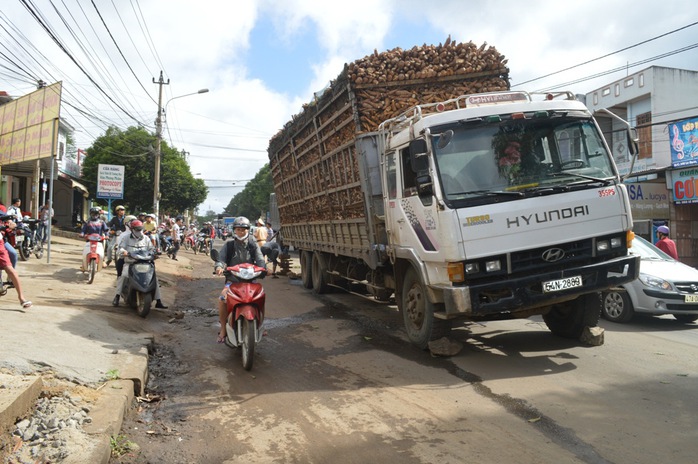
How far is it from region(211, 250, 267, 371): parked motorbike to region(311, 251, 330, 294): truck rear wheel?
218 inches

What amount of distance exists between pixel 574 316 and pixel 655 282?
235 cm

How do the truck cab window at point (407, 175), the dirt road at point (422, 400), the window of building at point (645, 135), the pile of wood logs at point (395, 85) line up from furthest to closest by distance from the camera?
the window of building at point (645, 135) → the pile of wood logs at point (395, 85) → the truck cab window at point (407, 175) → the dirt road at point (422, 400)

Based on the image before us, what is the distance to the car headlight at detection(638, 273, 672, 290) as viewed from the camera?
8059mm

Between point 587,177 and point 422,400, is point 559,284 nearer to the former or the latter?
point 587,177

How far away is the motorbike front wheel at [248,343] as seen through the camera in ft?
19.2

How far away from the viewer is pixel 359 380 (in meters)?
5.53

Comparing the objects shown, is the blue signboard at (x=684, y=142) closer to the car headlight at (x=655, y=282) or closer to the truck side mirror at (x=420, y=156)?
the car headlight at (x=655, y=282)

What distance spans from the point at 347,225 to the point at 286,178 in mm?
5386

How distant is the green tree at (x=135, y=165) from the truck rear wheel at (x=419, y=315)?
98.9 ft

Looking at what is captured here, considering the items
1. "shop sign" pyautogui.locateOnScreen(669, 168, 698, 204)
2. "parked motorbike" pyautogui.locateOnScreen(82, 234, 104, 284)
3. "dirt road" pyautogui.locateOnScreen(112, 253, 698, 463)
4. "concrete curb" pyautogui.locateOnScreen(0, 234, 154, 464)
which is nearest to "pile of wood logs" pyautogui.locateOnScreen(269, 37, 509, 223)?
"dirt road" pyautogui.locateOnScreen(112, 253, 698, 463)

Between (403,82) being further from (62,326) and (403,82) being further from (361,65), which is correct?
(62,326)

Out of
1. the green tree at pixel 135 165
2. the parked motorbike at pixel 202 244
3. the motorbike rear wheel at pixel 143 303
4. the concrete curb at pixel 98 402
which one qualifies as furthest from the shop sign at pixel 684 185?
the green tree at pixel 135 165

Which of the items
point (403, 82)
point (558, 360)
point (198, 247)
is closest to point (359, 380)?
point (558, 360)

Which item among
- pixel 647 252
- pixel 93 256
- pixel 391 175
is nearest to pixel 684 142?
pixel 647 252
